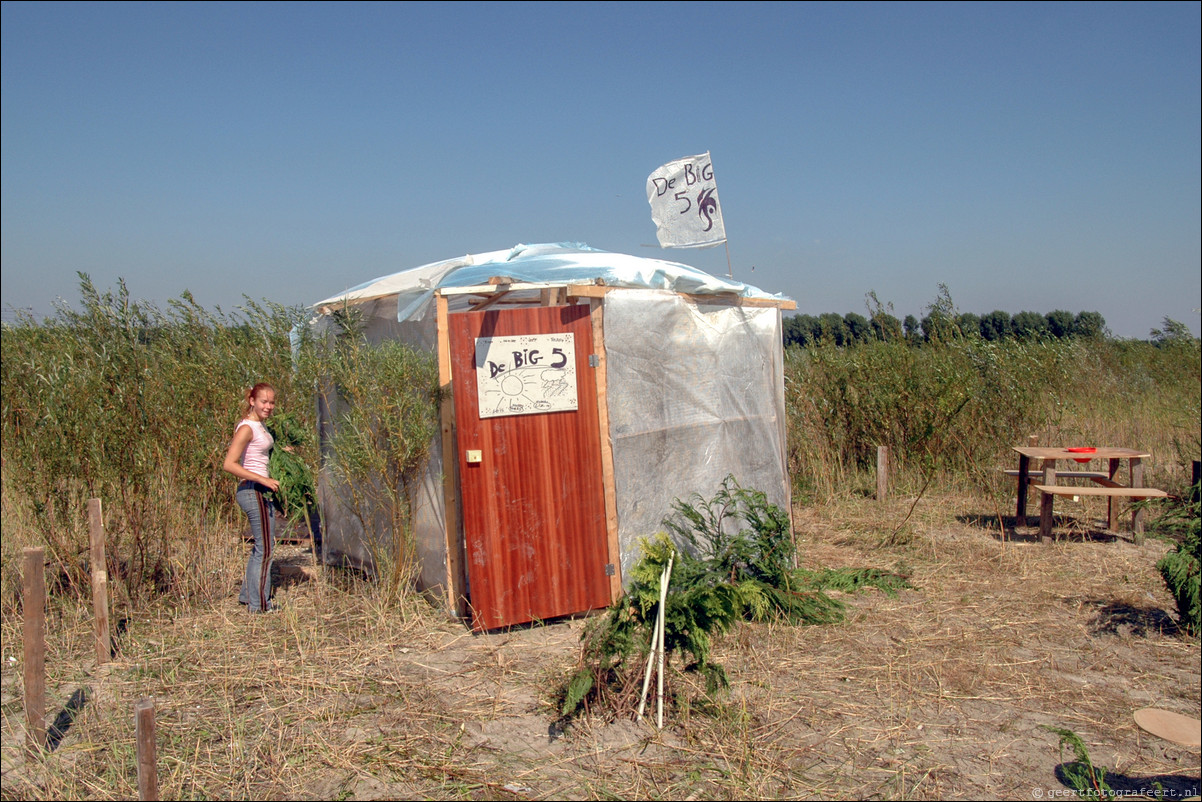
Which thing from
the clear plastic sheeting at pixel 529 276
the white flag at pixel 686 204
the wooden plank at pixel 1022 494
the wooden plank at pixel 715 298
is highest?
the white flag at pixel 686 204

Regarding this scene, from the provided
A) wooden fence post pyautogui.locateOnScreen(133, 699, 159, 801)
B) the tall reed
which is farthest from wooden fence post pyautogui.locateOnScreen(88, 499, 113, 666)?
the tall reed

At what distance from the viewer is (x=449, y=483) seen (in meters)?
5.83

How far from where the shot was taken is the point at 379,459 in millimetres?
5785

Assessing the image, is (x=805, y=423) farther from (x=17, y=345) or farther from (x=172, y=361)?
(x=17, y=345)

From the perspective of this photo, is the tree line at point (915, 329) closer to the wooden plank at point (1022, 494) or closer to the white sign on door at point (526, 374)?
the wooden plank at point (1022, 494)

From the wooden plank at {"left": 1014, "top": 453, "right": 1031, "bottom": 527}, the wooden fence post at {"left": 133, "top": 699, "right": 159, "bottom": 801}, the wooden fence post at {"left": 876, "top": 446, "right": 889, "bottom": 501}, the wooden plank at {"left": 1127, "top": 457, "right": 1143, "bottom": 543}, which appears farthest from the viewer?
the wooden fence post at {"left": 876, "top": 446, "right": 889, "bottom": 501}

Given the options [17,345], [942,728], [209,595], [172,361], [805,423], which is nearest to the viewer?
[942,728]

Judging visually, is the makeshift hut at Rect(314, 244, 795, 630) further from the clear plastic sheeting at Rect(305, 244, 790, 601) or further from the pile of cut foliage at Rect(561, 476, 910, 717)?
the pile of cut foliage at Rect(561, 476, 910, 717)

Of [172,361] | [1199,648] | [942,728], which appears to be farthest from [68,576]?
[1199,648]

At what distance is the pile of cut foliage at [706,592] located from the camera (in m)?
4.11

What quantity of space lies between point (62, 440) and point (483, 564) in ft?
9.55

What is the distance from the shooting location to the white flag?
714cm

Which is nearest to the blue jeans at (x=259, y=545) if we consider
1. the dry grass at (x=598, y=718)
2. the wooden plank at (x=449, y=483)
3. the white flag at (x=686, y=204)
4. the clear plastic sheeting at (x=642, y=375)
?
the dry grass at (x=598, y=718)

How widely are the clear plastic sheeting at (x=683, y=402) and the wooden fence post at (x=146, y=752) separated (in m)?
3.49
